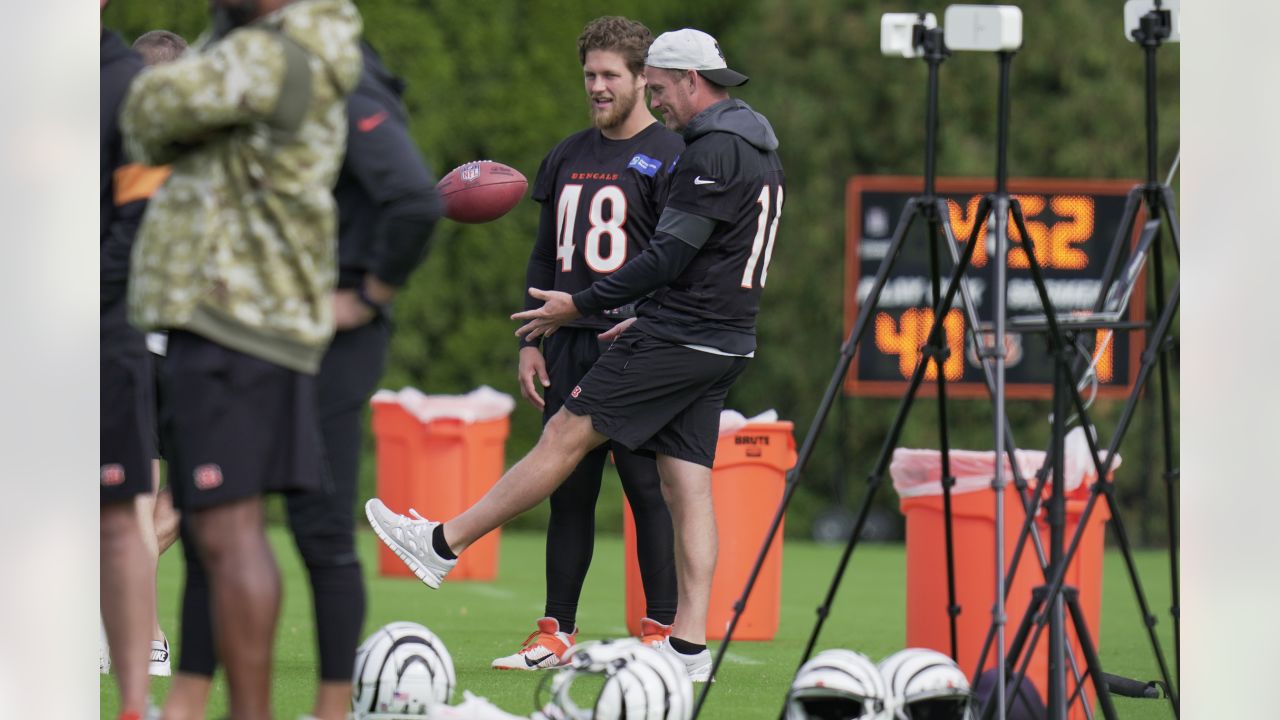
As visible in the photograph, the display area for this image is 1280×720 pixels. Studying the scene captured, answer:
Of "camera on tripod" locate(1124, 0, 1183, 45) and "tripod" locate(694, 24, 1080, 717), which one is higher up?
"camera on tripod" locate(1124, 0, 1183, 45)

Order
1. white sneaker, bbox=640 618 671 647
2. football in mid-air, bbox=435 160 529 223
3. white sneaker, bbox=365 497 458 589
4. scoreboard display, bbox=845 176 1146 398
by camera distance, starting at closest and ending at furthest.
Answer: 1. white sneaker, bbox=365 497 458 589
2. football in mid-air, bbox=435 160 529 223
3. white sneaker, bbox=640 618 671 647
4. scoreboard display, bbox=845 176 1146 398

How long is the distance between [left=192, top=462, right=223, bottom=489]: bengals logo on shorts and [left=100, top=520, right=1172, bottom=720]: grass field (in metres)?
1.32

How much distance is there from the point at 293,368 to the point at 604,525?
425 inches

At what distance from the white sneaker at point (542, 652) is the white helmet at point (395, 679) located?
1.29m

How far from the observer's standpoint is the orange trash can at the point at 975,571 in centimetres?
559

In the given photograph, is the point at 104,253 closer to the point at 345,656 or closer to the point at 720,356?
the point at 345,656

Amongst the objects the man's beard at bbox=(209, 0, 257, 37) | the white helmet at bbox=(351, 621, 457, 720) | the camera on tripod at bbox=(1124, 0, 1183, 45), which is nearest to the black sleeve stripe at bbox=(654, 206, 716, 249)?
the camera on tripod at bbox=(1124, 0, 1183, 45)

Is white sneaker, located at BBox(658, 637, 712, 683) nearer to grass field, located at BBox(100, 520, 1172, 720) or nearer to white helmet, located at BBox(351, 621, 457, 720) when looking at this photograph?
grass field, located at BBox(100, 520, 1172, 720)

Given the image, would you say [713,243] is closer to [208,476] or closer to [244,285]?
[244,285]

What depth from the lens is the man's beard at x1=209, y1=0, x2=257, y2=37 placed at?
12.3 feet

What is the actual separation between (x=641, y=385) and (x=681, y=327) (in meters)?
0.20
